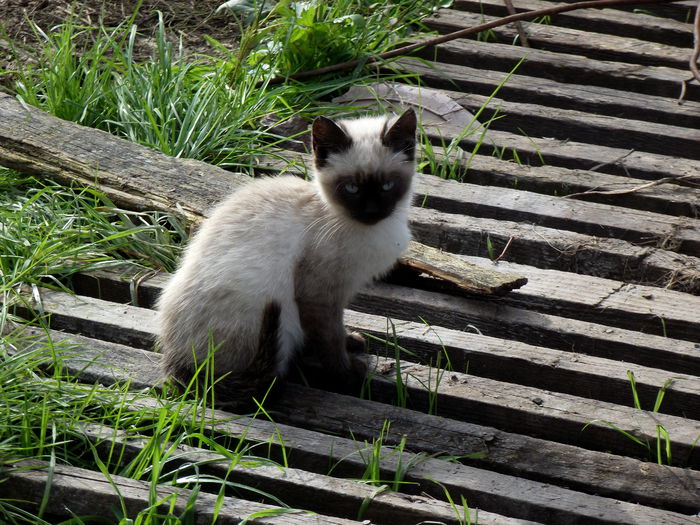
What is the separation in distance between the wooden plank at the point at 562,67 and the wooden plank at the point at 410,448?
2.69m

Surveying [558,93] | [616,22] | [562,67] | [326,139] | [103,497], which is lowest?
[103,497]

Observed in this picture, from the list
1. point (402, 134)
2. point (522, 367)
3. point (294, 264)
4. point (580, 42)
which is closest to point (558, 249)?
point (522, 367)

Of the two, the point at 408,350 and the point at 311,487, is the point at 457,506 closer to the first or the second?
the point at 311,487

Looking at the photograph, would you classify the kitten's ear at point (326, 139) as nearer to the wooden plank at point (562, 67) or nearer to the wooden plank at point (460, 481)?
the wooden plank at point (460, 481)

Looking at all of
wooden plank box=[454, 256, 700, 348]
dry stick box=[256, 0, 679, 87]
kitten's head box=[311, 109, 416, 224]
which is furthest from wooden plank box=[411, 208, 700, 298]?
dry stick box=[256, 0, 679, 87]

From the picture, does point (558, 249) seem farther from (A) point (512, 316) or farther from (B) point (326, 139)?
(B) point (326, 139)

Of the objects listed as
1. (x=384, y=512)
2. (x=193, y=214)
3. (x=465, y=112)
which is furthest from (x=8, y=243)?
(x=465, y=112)

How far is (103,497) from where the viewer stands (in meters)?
2.63

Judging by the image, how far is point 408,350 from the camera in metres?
3.48

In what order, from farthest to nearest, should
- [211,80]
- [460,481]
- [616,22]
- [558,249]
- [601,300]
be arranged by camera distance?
[616,22], [211,80], [558,249], [601,300], [460,481]

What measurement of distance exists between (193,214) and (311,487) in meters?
1.61

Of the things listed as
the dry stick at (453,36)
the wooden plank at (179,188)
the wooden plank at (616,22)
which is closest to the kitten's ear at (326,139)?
the wooden plank at (179,188)

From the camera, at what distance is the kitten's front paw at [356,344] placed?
3.53 m

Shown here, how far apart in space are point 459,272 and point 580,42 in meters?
2.45
